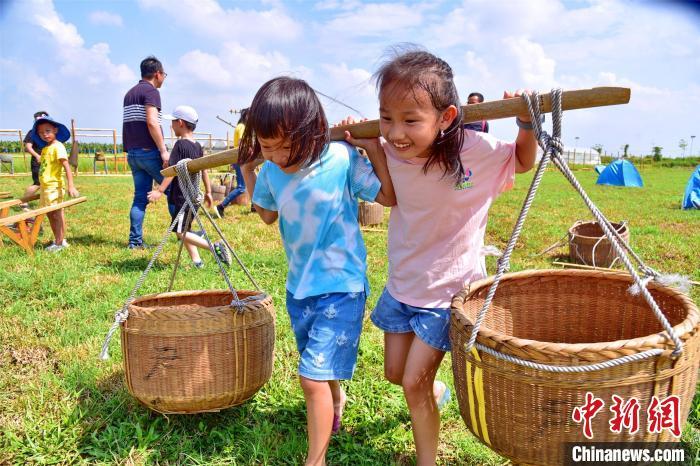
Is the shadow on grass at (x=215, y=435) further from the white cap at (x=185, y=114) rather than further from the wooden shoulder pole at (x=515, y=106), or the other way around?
the white cap at (x=185, y=114)

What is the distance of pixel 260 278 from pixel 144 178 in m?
2.36

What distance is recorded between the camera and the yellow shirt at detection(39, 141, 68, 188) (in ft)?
21.6

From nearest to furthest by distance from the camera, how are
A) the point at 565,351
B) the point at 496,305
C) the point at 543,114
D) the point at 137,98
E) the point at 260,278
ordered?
the point at 565,351
the point at 543,114
the point at 496,305
the point at 260,278
the point at 137,98

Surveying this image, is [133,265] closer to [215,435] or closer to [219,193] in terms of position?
[215,435]

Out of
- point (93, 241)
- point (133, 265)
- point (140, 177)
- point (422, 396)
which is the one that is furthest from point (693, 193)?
point (422, 396)

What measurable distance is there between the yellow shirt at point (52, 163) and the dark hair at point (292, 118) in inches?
212

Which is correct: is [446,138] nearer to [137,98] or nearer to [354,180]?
[354,180]

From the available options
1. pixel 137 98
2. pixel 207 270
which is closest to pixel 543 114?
pixel 207 270

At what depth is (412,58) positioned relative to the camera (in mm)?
1955

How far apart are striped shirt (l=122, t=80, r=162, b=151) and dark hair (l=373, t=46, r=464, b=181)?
471cm

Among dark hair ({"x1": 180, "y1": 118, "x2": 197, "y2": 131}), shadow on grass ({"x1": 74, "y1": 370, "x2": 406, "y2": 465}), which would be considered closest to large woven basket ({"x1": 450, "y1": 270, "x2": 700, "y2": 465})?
shadow on grass ({"x1": 74, "y1": 370, "x2": 406, "y2": 465})

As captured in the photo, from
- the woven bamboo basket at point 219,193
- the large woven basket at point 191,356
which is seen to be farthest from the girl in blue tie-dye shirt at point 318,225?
the woven bamboo basket at point 219,193

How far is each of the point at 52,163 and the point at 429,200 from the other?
19.5 feet

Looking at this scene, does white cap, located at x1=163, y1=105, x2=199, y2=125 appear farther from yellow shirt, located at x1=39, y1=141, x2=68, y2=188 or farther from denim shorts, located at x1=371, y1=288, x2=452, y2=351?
denim shorts, located at x1=371, y1=288, x2=452, y2=351
